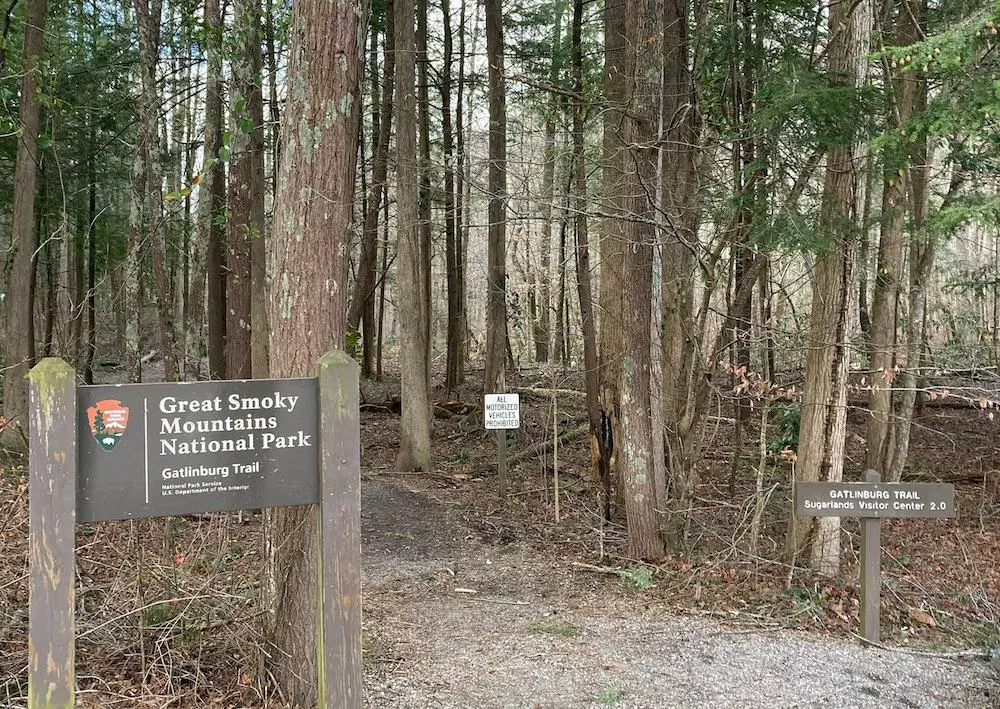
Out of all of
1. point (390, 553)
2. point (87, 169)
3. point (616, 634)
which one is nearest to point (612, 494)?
point (390, 553)

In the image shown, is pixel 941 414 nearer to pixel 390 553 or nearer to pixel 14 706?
pixel 390 553

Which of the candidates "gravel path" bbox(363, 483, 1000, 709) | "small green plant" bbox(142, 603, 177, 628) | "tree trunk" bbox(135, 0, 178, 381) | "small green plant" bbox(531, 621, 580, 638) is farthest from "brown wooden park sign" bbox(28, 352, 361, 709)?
"tree trunk" bbox(135, 0, 178, 381)

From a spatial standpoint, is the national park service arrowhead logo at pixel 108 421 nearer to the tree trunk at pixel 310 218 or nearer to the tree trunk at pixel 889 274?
the tree trunk at pixel 310 218

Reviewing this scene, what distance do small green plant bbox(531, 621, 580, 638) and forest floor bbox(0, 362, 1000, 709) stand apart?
0.08 ft

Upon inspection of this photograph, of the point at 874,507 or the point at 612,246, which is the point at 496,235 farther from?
the point at 874,507

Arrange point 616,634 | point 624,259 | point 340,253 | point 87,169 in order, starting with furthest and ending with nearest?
point 87,169
point 624,259
point 616,634
point 340,253

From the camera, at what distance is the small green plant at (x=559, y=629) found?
6.05 metres

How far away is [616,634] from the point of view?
19.9 feet

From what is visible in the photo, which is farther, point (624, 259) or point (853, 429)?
point (853, 429)

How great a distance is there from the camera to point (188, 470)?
3.12 meters

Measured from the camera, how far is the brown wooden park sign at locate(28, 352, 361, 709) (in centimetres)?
289

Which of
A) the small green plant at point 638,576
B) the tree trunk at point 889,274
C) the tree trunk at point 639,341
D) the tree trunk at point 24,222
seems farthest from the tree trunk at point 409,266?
the tree trunk at point 889,274

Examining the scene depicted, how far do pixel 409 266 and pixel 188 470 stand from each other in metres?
9.19

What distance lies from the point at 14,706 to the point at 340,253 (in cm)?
274
